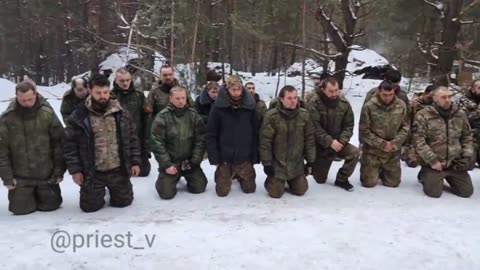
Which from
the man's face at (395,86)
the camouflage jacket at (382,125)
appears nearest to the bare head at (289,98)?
the camouflage jacket at (382,125)

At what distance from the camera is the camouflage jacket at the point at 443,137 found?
5484mm

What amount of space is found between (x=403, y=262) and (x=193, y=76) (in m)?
10.2

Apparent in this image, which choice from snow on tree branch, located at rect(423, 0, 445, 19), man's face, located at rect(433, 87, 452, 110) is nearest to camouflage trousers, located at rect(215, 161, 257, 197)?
man's face, located at rect(433, 87, 452, 110)

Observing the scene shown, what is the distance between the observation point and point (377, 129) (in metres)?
5.78

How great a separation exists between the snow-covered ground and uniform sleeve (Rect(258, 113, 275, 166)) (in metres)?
0.46

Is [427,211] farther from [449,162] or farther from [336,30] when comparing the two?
[336,30]

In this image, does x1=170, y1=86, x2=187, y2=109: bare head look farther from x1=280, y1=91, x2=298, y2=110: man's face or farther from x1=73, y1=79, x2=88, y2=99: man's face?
x1=73, y1=79, x2=88, y2=99: man's face

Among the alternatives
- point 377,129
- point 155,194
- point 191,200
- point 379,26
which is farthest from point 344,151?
point 379,26

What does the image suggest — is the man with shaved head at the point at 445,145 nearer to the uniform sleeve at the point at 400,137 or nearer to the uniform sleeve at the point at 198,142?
the uniform sleeve at the point at 400,137

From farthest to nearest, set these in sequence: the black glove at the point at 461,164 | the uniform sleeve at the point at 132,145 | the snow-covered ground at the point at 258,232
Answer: the black glove at the point at 461,164, the uniform sleeve at the point at 132,145, the snow-covered ground at the point at 258,232

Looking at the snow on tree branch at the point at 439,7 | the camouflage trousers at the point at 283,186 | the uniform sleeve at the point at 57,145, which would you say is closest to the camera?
the uniform sleeve at the point at 57,145

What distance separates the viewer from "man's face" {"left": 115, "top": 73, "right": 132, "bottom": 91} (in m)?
6.03

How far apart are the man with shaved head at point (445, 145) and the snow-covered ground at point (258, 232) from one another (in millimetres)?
186

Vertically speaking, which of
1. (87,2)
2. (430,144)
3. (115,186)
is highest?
(87,2)
